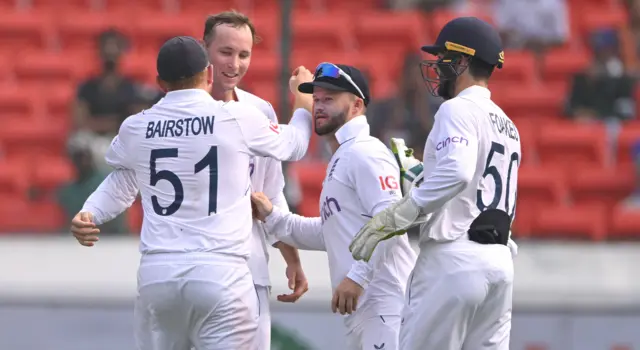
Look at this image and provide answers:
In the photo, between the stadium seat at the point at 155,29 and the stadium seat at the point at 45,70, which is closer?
the stadium seat at the point at 45,70

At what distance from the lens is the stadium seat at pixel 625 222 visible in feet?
35.6

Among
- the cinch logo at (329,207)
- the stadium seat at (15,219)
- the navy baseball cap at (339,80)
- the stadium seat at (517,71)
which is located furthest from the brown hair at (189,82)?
the stadium seat at (517,71)

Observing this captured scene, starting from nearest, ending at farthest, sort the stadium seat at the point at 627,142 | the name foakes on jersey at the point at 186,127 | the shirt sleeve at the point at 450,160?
1. the shirt sleeve at the point at 450,160
2. the name foakes on jersey at the point at 186,127
3. the stadium seat at the point at 627,142

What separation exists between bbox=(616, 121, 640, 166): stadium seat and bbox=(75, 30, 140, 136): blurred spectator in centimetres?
472

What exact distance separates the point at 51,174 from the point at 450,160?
717 centimetres

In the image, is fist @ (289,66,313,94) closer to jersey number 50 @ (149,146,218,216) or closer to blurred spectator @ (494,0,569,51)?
jersey number 50 @ (149,146,218,216)

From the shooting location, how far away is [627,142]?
12.0m

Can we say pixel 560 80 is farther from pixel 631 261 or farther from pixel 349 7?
pixel 631 261

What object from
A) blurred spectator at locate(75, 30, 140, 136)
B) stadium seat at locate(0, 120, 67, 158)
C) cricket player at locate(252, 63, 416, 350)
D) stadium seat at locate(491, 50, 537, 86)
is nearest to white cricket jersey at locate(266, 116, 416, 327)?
cricket player at locate(252, 63, 416, 350)

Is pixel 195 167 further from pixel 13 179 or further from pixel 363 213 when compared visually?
pixel 13 179

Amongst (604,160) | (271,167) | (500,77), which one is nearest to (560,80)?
(500,77)

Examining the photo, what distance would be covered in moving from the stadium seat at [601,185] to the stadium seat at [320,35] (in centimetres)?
330

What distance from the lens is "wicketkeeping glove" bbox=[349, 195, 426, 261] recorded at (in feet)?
18.1

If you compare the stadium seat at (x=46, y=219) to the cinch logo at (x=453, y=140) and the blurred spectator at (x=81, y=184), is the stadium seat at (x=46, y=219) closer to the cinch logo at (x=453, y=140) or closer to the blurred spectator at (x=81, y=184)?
the blurred spectator at (x=81, y=184)
